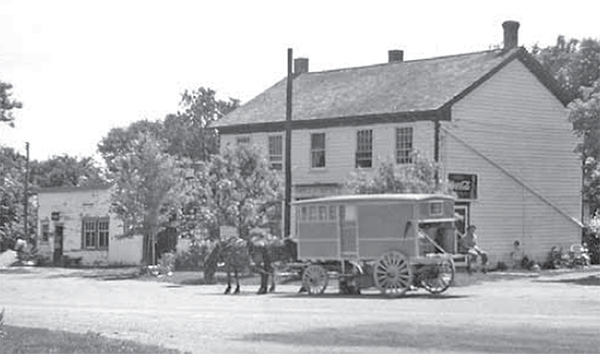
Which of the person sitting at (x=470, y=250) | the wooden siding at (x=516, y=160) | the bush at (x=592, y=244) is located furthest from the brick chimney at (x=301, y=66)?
the person sitting at (x=470, y=250)

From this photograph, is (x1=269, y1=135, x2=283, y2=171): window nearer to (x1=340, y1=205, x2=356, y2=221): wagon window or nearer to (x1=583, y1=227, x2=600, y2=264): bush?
(x1=583, y1=227, x2=600, y2=264): bush

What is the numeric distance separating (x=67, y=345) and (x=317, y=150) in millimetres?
33628

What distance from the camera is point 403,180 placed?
36.1 m

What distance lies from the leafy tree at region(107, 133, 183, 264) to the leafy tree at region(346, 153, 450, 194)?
11.3 metres

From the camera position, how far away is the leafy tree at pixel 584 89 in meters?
37.0

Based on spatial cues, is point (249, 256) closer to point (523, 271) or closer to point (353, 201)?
point (353, 201)

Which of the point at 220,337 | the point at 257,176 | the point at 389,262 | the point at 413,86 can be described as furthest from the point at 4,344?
the point at 413,86

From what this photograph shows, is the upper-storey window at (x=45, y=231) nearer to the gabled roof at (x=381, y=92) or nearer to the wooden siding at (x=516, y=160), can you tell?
the gabled roof at (x=381, y=92)

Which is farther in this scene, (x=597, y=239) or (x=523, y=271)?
(x=597, y=239)

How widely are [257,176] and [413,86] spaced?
25.2ft

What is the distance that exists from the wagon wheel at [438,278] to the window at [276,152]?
68.2ft

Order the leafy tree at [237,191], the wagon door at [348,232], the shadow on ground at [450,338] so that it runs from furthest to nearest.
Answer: the leafy tree at [237,191]
the wagon door at [348,232]
the shadow on ground at [450,338]

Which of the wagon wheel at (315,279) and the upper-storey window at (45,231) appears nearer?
the wagon wheel at (315,279)

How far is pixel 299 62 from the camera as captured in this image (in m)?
55.1
